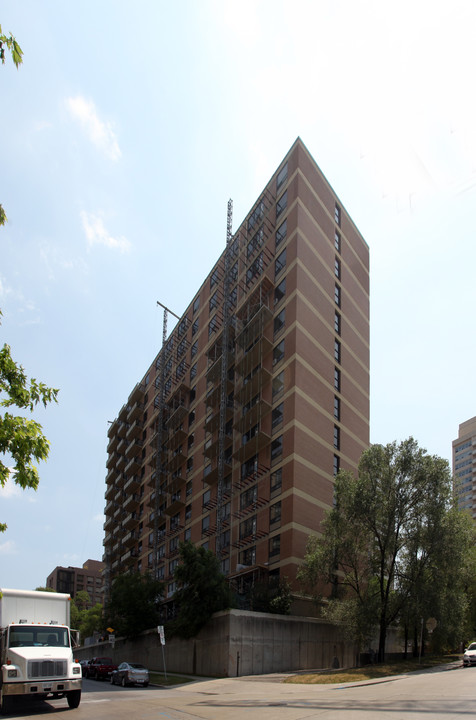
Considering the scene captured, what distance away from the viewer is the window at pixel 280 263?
5306cm

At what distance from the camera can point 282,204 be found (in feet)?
183

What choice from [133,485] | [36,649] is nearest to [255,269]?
[133,485]

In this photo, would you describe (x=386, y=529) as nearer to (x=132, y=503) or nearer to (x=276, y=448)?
(x=276, y=448)

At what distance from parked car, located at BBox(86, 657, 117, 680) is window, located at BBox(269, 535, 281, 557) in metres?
13.4

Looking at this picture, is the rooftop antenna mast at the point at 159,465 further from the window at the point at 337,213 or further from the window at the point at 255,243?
the window at the point at 337,213

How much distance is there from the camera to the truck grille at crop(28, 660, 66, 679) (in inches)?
666

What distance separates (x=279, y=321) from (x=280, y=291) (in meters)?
2.82

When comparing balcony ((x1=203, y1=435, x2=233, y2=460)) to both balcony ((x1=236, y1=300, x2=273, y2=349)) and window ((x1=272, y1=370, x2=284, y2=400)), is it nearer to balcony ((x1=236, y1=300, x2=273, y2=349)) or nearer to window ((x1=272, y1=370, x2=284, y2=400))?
window ((x1=272, y1=370, x2=284, y2=400))

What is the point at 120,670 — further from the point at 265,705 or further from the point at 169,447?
the point at 169,447

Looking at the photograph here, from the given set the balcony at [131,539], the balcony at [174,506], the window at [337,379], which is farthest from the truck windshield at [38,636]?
the balcony at [131,539]

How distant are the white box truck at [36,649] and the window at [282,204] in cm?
4268

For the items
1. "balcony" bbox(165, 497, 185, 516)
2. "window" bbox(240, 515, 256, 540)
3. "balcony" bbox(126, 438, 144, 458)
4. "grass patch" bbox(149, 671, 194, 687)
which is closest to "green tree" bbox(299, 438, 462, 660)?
"window" bbox(240, 515, 256, 540)

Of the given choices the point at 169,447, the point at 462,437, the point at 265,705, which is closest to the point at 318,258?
the point at 169,447

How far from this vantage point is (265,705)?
1720 centimetres
